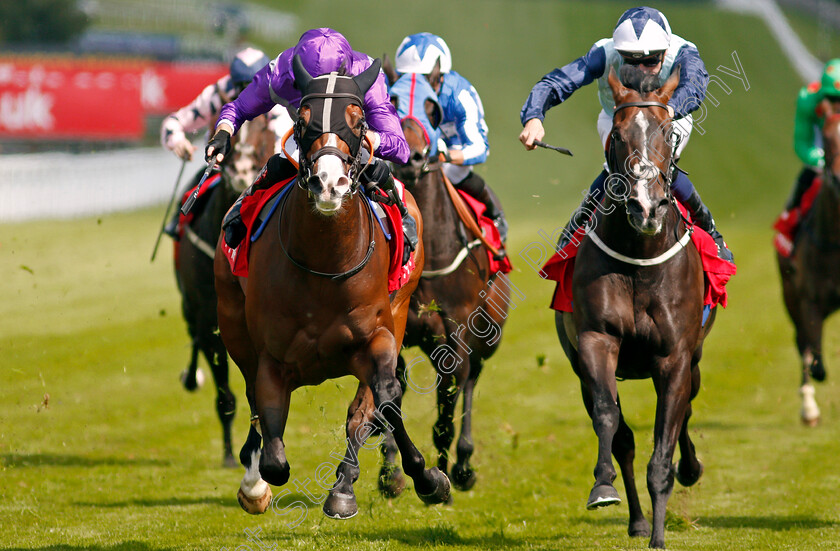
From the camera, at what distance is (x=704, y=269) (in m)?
5.65

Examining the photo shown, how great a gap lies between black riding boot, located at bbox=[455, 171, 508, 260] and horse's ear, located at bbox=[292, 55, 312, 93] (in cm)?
304

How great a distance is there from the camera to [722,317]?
50.7 ft

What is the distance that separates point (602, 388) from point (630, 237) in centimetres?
75

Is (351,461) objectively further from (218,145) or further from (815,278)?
(815,278)

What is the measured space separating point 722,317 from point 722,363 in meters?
3.29

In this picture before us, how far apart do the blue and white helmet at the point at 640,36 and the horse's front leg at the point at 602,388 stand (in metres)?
1.40

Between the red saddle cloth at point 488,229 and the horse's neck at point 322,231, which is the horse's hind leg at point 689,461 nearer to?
the red saddle cloth at point 488,229

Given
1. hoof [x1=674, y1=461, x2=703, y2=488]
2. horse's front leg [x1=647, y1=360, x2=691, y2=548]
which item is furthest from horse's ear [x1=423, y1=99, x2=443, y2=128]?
hoof [x1=674, y1=461, x2=703, y2=488]

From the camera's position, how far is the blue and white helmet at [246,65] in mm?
7688

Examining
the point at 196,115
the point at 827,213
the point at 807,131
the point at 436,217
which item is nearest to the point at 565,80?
the point at 436,217

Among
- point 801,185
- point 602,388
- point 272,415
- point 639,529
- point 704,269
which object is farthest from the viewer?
point 801,185

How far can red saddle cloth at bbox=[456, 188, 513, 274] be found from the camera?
7.36 m

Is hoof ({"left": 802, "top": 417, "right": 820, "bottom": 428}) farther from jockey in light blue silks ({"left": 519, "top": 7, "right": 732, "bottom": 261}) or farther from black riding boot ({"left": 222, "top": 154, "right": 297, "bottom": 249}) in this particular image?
black riding boot ({"left": 222, "top": 154, "right": 297, "bottom": 249})

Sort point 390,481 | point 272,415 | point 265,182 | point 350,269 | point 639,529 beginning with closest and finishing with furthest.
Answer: point 350,269 → point 272,415 → point 265,182 → point 639,529 → point 390,481
